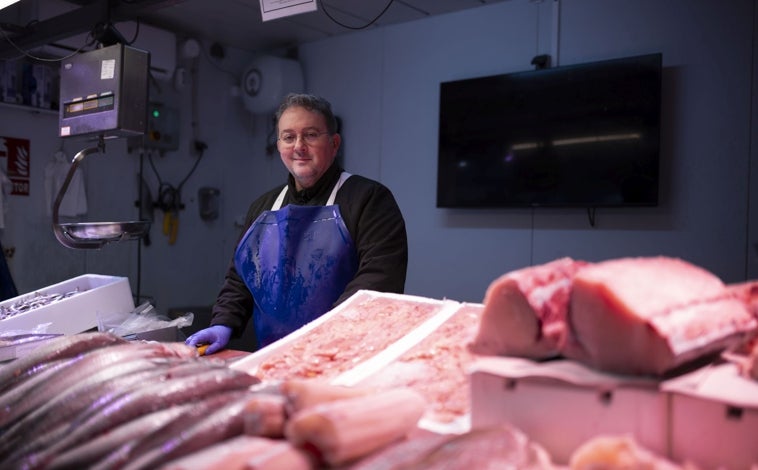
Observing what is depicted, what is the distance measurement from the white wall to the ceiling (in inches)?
8.8

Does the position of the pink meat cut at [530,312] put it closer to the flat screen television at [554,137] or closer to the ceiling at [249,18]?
the ceiling at [249,18]

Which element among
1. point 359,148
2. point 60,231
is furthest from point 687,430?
point 359,148

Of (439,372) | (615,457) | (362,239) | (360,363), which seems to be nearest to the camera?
(615,457)

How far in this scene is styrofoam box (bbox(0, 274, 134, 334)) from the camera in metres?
2.81

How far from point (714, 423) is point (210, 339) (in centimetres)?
214

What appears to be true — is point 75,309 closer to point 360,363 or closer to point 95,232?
point 95,232

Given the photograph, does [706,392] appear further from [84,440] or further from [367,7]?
[367,7]

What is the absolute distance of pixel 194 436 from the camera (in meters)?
1.03

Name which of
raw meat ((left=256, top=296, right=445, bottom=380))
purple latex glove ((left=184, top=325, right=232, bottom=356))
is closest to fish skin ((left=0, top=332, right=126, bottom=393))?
raw meat ((left=256, top=296, right=445, bottom=380))

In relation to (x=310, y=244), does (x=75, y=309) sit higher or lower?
lower

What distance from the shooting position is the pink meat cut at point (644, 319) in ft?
3.24

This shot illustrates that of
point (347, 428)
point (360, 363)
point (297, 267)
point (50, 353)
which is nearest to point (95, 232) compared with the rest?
point (297, 267)

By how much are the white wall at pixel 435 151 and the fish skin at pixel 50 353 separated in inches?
175

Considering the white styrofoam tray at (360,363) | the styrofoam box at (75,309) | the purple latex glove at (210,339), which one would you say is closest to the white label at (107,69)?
the styrofoam box at (75,309)
